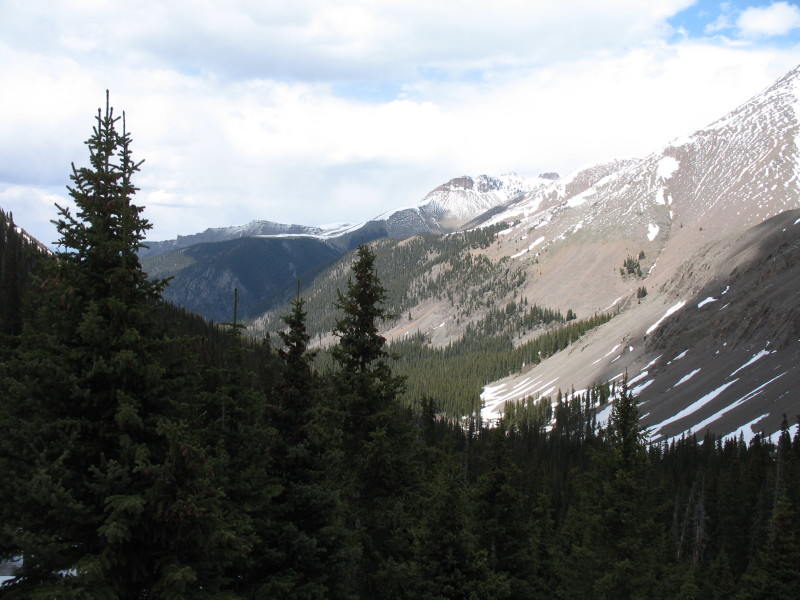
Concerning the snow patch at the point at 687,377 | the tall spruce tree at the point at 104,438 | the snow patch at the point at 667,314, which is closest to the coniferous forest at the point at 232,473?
the tall spruce tree at the point at 104,438

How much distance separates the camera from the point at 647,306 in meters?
172

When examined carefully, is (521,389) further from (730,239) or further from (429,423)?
(429,423)

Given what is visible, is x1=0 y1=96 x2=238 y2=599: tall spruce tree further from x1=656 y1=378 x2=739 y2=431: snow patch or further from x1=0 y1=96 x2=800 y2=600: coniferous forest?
x1=656 y1=378 x2=739 y2=431: snow patch

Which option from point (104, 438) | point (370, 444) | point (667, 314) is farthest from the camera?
point (667, 314)

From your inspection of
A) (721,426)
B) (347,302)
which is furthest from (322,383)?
(721,426)

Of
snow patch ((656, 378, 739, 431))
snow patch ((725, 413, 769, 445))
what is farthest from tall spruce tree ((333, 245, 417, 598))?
snow patch ((656, 378, 739, 431))

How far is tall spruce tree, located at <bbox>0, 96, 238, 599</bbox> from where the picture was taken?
9758 mm

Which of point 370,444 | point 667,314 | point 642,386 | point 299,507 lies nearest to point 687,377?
point 642,386

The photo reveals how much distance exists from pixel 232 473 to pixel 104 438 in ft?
16.9

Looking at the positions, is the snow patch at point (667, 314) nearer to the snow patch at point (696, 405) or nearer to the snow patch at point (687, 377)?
the snow patch at point (687, 377)

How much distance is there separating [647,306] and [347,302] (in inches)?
6642

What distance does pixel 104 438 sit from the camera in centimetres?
1086

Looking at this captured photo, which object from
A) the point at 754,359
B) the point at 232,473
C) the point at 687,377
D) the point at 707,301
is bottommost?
the point at 687,377

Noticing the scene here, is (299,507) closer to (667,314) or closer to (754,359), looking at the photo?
(754,359)
